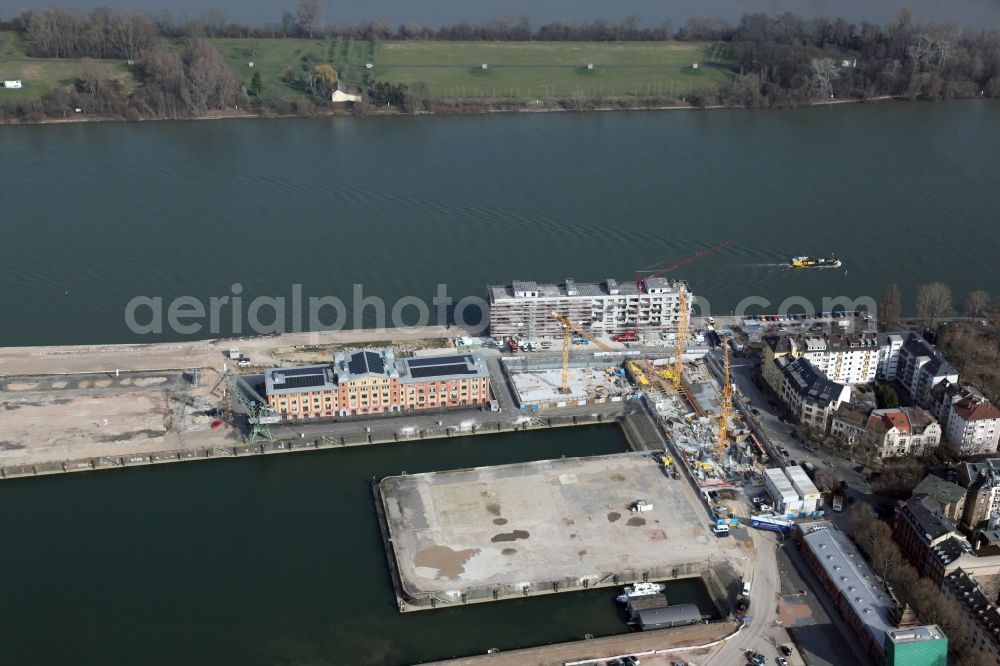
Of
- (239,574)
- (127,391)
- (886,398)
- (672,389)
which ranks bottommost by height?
(239,574)

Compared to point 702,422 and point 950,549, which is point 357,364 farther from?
point 950,549

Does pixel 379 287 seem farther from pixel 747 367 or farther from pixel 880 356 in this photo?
pixel 880 356

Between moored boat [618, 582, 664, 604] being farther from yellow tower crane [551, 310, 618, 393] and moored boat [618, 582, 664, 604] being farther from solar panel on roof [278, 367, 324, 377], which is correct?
solar panel on roof [278, 367, 324, 377]

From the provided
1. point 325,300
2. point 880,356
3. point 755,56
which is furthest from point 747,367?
point 755,56

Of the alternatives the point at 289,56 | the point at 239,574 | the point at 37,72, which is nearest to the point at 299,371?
the point at 239,574

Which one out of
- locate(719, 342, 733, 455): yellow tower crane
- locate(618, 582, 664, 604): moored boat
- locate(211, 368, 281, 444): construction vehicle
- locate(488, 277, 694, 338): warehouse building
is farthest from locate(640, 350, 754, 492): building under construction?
locate(211, 368, 281, 444): construction vehicle

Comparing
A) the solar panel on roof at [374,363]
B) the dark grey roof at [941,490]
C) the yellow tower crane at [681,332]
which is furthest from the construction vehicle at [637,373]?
the dark grey roof at [941,490]
